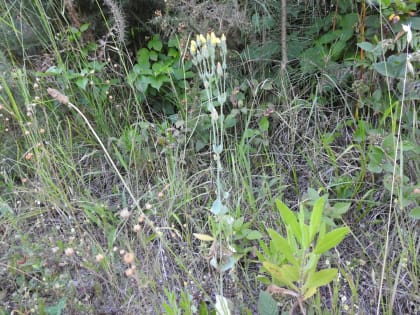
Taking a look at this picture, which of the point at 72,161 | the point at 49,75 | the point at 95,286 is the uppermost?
the point at 49,75

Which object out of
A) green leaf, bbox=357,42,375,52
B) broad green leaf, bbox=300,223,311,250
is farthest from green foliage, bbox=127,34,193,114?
broad green leaf, bbox=300,223,311,250

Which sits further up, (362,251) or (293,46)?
(293,46)

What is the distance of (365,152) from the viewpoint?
1.65 meters

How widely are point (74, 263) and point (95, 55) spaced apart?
1.00 meters

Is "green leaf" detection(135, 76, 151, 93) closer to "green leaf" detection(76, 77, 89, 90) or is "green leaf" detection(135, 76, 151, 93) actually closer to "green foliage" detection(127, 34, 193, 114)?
Answer: "green foliage" detection(127, 34, 193, 114)

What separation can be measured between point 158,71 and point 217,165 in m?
0.73

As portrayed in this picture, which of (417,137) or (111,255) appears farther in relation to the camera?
(417,137)

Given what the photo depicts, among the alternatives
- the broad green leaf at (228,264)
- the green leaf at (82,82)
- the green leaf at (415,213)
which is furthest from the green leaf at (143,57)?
the green leaf at (415,213)

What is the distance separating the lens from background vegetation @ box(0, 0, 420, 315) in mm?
1295

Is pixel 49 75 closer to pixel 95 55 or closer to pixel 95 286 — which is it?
pixel 95 55

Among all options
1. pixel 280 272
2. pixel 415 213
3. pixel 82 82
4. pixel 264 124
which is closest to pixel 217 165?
pixel 264 124

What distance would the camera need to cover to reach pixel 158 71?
1.98 meters

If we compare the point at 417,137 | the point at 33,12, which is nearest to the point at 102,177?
the point at 33,12

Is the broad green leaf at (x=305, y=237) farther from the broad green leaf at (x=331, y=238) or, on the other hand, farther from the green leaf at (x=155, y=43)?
the green leaf at (x=155, y=43)
